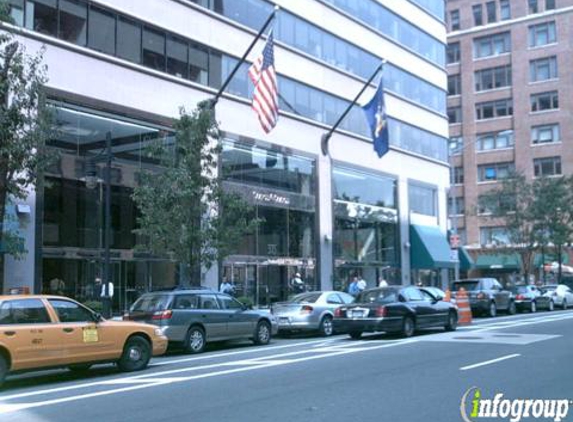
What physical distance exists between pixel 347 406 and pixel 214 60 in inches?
863

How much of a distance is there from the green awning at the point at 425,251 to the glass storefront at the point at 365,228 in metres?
1.53

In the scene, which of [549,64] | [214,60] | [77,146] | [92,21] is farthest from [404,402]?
[549,64]

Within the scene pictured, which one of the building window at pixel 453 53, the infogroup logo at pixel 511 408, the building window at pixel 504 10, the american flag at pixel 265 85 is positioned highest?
the building window at pixel 504 10

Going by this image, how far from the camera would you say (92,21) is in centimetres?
2409

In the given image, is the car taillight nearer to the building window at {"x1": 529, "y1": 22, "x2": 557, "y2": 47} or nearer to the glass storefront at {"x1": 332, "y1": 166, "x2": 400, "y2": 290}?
the glass storefront at {"x1": 332, "y1": 166, "x2": 400, "y2": 290}

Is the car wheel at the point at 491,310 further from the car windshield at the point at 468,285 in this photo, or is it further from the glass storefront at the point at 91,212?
the glass storefront at the point at 91,212

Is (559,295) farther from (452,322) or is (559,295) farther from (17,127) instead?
(17,127)

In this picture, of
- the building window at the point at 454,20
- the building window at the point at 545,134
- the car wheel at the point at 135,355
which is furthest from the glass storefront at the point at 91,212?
the building window at the point at 454,20

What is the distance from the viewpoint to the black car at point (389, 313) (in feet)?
60.0

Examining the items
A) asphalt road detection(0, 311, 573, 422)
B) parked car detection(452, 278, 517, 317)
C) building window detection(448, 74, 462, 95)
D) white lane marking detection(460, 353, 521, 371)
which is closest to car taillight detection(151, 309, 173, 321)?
asphalt road detection(0, 311, 573, 422)

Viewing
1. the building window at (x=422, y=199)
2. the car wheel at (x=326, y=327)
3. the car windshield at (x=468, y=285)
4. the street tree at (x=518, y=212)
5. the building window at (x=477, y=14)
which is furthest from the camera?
the building window at (x=477, y=14)

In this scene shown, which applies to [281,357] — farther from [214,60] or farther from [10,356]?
[214,60]

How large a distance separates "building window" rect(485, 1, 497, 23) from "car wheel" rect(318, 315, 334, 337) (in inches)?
2197

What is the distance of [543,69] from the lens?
215 ft
